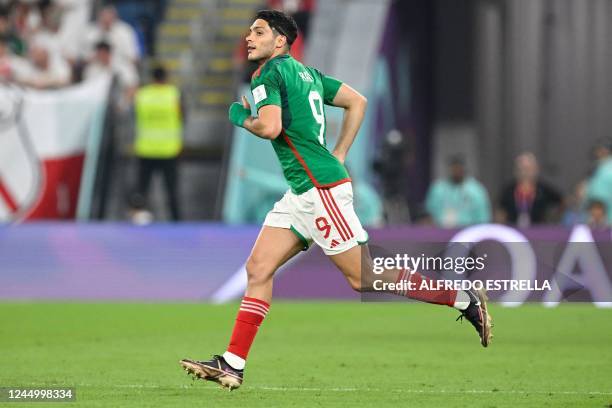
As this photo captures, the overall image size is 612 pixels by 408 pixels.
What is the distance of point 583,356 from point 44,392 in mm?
4058

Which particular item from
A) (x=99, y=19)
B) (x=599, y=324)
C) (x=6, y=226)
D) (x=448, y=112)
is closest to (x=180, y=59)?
(x=99, y=19)

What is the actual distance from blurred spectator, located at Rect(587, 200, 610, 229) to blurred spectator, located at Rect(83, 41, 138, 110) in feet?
20.7

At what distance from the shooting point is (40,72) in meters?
19.1

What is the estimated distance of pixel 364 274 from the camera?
8195mm

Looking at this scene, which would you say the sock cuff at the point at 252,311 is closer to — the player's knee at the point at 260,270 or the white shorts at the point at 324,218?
the player's knee at the point at 260,270

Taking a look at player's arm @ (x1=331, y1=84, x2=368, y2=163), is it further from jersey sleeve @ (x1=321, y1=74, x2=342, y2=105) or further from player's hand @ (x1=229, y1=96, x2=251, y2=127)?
player's hand @ (x1=229, y1=96, x2=251, y2=127)

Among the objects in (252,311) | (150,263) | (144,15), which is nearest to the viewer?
(252,311)

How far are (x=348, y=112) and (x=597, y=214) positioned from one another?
8.54m

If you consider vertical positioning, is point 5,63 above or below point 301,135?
below

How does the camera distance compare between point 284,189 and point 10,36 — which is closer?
point 284,189

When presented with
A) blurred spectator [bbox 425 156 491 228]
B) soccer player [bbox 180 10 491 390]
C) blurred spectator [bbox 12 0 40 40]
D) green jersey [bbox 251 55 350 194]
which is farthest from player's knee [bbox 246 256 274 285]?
blurred spectator [bbox 12 0 40 40]

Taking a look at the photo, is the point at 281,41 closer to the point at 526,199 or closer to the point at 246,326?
the point at 246,326

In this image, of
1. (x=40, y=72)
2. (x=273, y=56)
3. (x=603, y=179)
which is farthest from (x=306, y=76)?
(x=40, y=72)

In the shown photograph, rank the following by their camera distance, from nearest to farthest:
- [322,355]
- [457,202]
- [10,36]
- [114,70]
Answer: [322,355]
[457,202]
[114,70]
[10,36]
